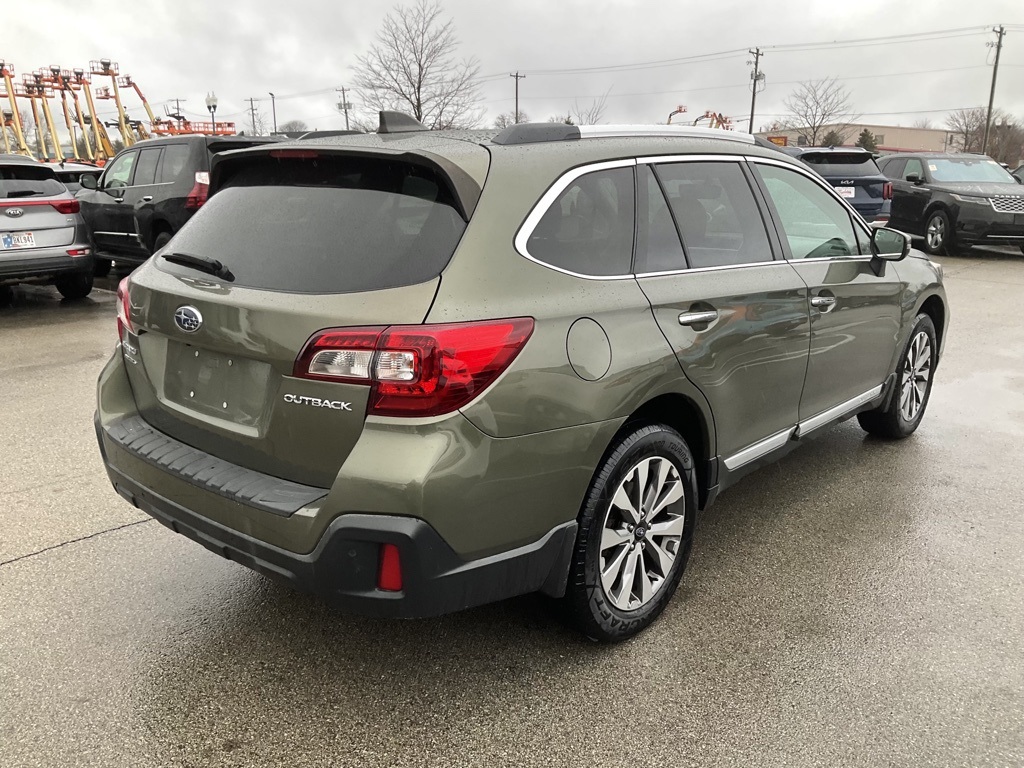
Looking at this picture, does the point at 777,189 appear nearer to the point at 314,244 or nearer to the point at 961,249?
the point at 314,244

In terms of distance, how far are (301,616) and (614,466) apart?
132cm

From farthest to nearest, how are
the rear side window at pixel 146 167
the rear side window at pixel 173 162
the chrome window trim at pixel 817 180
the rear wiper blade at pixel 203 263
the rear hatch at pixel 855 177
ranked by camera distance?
the rear hatch at pixel 855 177 < the rear side window at pixel 146 167 < the rear side window at pixel 173 162 < the chrome window trim at pixel 817 180 < the rear wiper blade at pixel 203 263

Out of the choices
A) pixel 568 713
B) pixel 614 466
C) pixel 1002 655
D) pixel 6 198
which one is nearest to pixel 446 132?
pixel 614 466

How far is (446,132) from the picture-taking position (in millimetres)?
2855

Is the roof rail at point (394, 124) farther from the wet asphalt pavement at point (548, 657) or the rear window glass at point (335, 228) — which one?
the wet asphalt pavement at point (548, 657)

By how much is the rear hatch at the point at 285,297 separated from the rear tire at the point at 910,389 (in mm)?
3279

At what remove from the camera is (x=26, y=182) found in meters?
8.55

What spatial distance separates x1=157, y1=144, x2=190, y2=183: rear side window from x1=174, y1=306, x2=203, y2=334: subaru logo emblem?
748 centimetres

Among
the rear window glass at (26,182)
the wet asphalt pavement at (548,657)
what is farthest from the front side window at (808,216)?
the rear window glass at (26,182)

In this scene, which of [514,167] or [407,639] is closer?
[514,167]

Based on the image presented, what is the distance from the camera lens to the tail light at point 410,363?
2.07 meters

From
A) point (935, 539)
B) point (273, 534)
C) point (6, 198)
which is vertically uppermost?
point (6, 198)

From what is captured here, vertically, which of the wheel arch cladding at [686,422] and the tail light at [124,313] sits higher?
the tail light at [124,313]

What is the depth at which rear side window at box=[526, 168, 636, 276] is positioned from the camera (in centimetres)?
244
